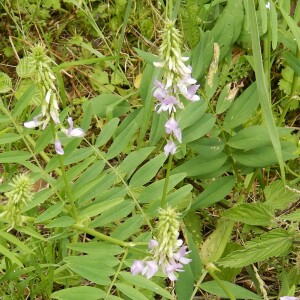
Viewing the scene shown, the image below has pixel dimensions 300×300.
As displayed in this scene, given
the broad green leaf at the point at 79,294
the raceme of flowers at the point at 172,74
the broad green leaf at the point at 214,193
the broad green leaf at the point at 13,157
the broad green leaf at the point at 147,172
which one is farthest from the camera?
the broad green leaf at the point at 214,193

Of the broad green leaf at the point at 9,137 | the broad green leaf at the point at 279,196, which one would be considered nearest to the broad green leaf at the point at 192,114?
the broad green leaf at the point at 279,196

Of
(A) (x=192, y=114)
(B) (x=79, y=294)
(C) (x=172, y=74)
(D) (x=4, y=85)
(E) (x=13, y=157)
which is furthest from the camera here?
(D) (x=4, y=85)

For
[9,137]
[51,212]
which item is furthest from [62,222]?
[9,137]

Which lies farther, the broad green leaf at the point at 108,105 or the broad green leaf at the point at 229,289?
the broad green leaf at the point at 108,105

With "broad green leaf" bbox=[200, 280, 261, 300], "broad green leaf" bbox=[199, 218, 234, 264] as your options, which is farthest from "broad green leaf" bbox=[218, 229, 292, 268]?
"broad green leaf" bbox=[199, 218, 234, 264]

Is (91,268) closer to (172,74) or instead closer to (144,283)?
(144,283)

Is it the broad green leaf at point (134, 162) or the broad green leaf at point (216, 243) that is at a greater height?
the broad green leaf at point (134, 162)

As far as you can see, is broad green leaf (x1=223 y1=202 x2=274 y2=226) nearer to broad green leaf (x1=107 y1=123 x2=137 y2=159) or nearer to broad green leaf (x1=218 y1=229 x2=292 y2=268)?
broad green leaf (x1=218 y1=229 x2=292 y2=268)

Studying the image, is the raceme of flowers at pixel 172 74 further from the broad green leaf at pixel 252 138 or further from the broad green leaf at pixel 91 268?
the broad green leaf at pixel 252 138
